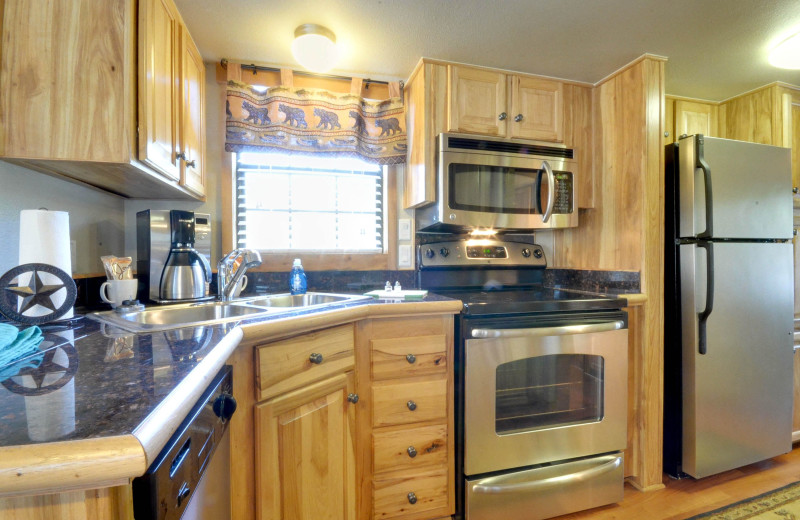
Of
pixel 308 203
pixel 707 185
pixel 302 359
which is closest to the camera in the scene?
pixel 302 359

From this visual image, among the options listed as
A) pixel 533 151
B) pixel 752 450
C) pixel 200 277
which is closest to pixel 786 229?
pixel 752 450

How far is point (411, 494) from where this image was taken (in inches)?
56.2

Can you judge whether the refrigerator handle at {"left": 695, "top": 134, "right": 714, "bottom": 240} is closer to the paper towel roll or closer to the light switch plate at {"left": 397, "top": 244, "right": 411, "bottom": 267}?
the light switch plate at {"left": 397, "top": 244, "right": 411, "bottom": 267}

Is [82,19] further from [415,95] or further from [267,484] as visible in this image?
[267,484]

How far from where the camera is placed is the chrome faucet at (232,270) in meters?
1.51

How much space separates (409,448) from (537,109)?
176cm

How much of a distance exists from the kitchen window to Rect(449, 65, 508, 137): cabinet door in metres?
0.53

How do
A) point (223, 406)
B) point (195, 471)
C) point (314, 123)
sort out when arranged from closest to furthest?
1. point (195, 471)
2. point (223, 406)
3. point (314, 123)

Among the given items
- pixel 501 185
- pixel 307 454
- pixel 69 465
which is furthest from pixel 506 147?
pixel 69 465

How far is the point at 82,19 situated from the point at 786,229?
3007mm

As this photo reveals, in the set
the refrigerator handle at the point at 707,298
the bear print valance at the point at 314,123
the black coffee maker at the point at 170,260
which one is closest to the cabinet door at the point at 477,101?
the bear print valance at the point at 314,123

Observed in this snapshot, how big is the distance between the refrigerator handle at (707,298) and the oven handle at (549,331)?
16.3 inches

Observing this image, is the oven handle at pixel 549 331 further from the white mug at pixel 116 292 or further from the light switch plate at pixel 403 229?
the white mug at pixel 116 292

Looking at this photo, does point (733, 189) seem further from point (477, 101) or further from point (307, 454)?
point (307, 454)
